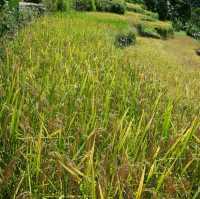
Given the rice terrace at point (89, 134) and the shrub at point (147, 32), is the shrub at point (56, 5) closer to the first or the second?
the shrub at point (147, 32)

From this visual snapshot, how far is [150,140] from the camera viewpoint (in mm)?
3387

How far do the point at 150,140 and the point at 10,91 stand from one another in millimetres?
1000

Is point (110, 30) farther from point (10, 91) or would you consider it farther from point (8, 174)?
point (8, 174)

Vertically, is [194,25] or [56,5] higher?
[56,5]

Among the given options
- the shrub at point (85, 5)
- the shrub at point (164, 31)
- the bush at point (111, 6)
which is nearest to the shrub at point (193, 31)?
the bush at point (111, 6)

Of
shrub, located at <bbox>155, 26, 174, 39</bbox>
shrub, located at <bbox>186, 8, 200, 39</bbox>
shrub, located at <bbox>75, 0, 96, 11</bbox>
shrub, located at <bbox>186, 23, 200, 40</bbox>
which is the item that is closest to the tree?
shrub, located at <bbox>186, 8, 200, 39</bbox>

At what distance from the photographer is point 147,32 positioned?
16984 millimetres

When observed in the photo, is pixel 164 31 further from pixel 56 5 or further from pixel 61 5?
pixel 56 5

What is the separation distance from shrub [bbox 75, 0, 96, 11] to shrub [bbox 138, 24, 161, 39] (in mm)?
2212

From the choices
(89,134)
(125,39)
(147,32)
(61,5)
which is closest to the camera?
(89,134)

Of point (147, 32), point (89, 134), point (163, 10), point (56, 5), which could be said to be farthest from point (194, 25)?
point (89, 134)

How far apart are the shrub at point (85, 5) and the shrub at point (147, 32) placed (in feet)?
7.26

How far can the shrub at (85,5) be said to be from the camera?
1800cm

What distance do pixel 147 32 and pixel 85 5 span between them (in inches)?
103
